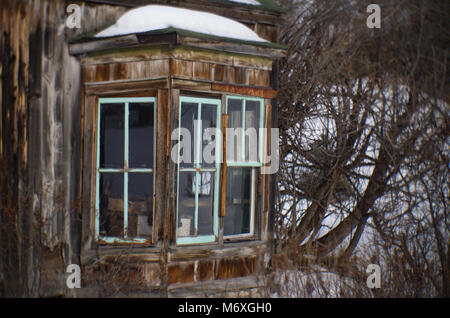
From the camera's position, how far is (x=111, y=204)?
6.02m

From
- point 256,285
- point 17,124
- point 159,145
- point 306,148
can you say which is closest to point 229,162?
point 159,145

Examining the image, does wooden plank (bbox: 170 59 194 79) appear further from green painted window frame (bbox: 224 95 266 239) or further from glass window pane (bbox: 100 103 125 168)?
glass window pane (bbox: 100 103 125 168)

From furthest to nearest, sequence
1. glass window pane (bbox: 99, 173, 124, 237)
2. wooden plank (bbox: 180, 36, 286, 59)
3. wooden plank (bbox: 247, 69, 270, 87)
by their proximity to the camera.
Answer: wooden plank (bbox: 247, 69, 270, 87) → glass window pane (bbox: 99, 173, 124, 237) → wooden plank (bbox: 180, 36, 286, 59)

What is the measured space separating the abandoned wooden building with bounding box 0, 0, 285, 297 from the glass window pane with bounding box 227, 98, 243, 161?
18mm

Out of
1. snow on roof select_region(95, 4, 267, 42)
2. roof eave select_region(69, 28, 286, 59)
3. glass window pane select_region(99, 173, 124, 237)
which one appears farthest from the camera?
glass window pane select_region(99, 173, 124, 237)

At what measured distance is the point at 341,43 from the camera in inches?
362

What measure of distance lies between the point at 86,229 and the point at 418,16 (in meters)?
4.90

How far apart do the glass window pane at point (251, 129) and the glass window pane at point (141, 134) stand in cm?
120

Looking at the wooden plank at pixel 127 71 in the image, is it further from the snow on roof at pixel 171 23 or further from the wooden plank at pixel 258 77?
the wooden plank at pixel 258 77

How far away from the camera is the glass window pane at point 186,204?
5.87 meters

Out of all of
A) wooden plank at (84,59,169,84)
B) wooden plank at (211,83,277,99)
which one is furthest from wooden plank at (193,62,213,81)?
wooden plank at (84,59,169,84)

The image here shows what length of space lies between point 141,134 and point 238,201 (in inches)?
57.9

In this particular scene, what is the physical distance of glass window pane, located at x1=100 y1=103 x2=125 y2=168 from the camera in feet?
19.7

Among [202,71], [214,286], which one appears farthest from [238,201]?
[202,71]
